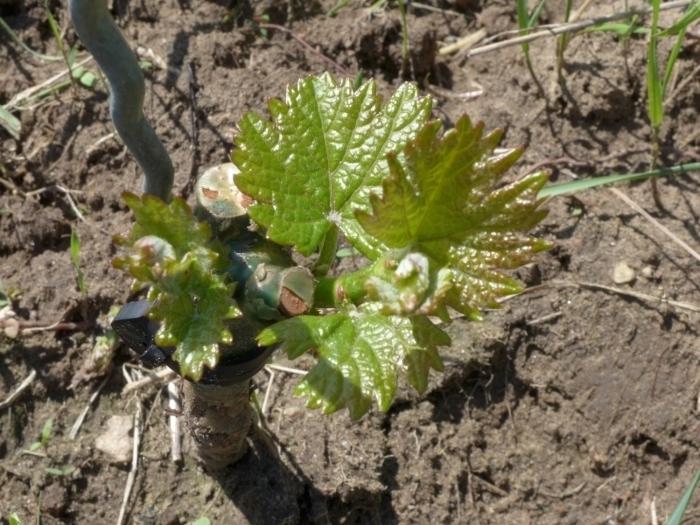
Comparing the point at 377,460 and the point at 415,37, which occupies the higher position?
the point at 415,37

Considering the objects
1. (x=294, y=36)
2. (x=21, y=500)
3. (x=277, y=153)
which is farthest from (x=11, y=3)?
(x=277, y=153)

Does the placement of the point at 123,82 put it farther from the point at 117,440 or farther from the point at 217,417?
the point at 117,440

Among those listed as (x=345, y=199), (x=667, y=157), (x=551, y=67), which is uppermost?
(x=345, y=199)

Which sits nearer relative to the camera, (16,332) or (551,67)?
(16,332)

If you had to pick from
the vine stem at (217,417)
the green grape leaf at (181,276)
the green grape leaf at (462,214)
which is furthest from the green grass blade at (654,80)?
the green grape leaf at (181,276)

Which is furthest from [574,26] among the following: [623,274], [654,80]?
[623,274]

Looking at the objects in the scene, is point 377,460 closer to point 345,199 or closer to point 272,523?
point 272,523

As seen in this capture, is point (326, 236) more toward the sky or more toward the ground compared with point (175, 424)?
more toward the sky
